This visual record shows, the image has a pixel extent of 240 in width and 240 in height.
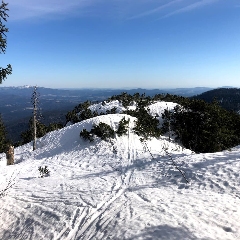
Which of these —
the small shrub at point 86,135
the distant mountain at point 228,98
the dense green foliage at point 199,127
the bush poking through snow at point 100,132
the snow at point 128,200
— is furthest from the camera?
the distant mountain at point 228,98

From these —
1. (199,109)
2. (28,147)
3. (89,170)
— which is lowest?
(28,147)

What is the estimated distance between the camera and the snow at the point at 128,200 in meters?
5.27

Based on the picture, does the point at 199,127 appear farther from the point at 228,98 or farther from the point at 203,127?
the point at 228,98

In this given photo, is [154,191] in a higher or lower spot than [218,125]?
lower

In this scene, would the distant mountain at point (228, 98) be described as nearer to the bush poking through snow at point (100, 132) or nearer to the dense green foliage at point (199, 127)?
the dense green foliage at point (199, 127)

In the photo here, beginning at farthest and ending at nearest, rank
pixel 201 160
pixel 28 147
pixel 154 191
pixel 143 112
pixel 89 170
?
pixel 143 112, pixel 28 147, pixel 89 170, pixel 201 160, pixel 154 191

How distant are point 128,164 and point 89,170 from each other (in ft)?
9.57

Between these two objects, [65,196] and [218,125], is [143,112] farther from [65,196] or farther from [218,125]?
[65,196]

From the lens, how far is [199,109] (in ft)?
67.0

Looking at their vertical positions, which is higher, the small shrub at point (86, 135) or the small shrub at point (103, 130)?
the small shrub at point (103, 130)

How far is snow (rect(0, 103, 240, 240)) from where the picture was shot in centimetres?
527

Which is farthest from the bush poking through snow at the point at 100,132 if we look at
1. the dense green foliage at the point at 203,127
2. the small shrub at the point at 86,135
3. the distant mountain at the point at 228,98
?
the distant mountain at the point at 228,98

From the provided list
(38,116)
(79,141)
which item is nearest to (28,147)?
(38,116)

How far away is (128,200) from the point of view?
7.21m
